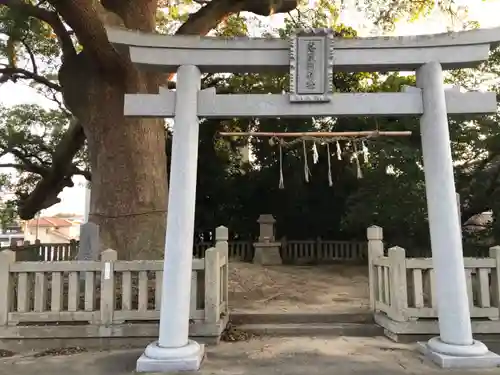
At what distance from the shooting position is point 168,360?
13.1 feet

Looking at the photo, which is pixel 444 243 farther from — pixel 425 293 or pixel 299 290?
pixel 299 290

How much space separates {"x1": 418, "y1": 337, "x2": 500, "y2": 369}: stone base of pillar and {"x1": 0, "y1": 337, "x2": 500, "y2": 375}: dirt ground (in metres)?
0.08

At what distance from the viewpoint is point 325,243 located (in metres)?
14.3

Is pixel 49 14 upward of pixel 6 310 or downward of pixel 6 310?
upward

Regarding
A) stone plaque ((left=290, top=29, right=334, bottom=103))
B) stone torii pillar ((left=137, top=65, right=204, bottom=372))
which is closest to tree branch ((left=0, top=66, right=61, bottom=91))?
stone torii pillar ((left=137, top=65, right=204, bottom=372))

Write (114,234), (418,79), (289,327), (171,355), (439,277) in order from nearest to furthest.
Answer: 1. (171,355)
2. (439,277)
3. (418,79)
4. (289,327)
5. (114,234)

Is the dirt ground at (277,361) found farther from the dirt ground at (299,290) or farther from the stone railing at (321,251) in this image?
the stone railing at (321,251)

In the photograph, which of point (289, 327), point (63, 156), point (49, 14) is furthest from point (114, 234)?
point (63, 156)

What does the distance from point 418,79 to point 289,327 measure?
11.3 ft

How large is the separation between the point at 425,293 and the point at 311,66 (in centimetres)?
321

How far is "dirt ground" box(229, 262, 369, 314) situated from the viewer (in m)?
6.47

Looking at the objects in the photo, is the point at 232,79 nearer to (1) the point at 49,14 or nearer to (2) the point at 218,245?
(1) the point at 49,14

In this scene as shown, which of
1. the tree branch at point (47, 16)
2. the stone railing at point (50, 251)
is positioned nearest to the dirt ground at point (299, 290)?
the tree branch at point (47, 16)

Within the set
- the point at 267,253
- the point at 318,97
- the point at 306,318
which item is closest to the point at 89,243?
→ the point at 306,318
